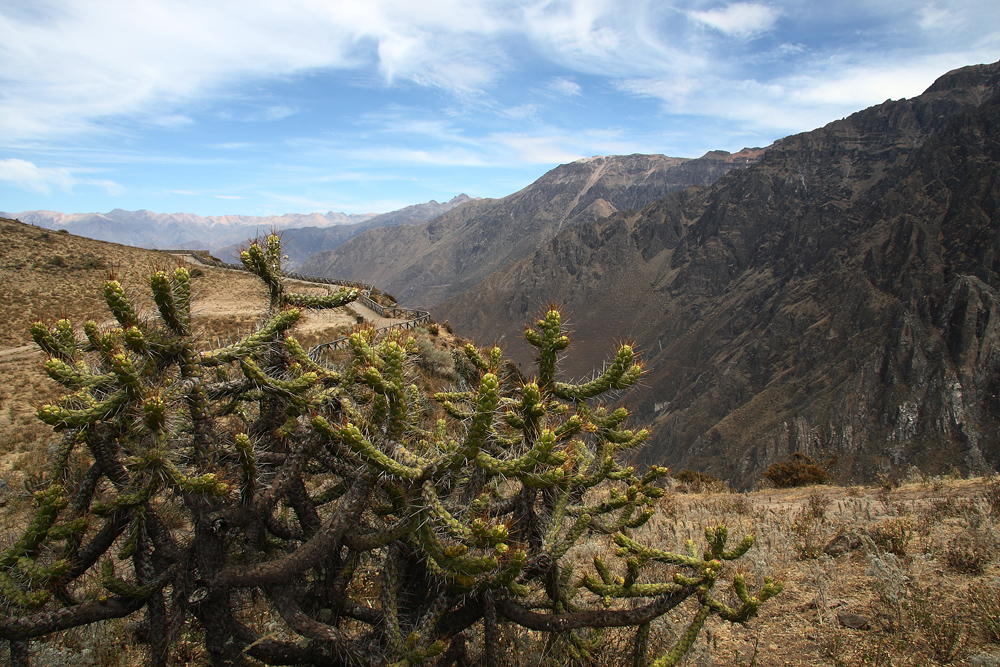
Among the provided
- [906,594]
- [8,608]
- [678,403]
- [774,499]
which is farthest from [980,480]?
[678,403]

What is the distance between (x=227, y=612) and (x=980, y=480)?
1339cm

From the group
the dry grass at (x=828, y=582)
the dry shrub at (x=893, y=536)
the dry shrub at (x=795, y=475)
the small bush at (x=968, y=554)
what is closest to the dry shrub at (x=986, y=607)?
the dry grass at (x=828, y=582)

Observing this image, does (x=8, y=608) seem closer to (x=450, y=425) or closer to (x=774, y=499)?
(x=450, y=425)

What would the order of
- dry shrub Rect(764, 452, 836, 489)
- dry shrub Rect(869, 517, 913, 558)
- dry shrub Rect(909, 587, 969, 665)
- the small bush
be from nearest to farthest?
dry shrub Rect(909, 587, 969, 665) → the small bush → dry shrub Rect(869, 517, 913, 558) → dry shrub Rect(764, 452, 836, 489)

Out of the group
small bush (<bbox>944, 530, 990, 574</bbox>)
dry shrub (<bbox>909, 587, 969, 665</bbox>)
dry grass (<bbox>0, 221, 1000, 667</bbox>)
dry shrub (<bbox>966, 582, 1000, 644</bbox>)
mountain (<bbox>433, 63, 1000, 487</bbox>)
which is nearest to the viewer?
dry shrub (<bbox>909, 587, 969, 665</bbox>)

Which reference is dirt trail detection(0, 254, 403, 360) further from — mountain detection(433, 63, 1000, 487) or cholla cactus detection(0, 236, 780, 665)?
mountain detection(433, 63, 1000, 487)

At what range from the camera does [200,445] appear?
12.1 ft

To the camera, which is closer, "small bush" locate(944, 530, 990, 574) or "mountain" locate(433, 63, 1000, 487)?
"small bush" locate(944, 530, 990, 574)

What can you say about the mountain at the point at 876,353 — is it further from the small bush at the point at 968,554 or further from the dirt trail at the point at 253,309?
the small bush at the point at 968,554

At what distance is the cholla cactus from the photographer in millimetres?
3439

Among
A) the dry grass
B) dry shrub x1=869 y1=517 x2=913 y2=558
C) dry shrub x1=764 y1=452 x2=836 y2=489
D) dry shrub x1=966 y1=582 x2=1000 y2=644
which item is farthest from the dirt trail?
dry shrub x1=966 y1=582 x2=1000 y2=644

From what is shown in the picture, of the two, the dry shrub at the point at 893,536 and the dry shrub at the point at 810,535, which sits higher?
the dry shrub at the point at 893,536

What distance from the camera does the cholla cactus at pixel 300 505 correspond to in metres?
3.44

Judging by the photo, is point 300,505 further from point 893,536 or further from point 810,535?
point 893,536
